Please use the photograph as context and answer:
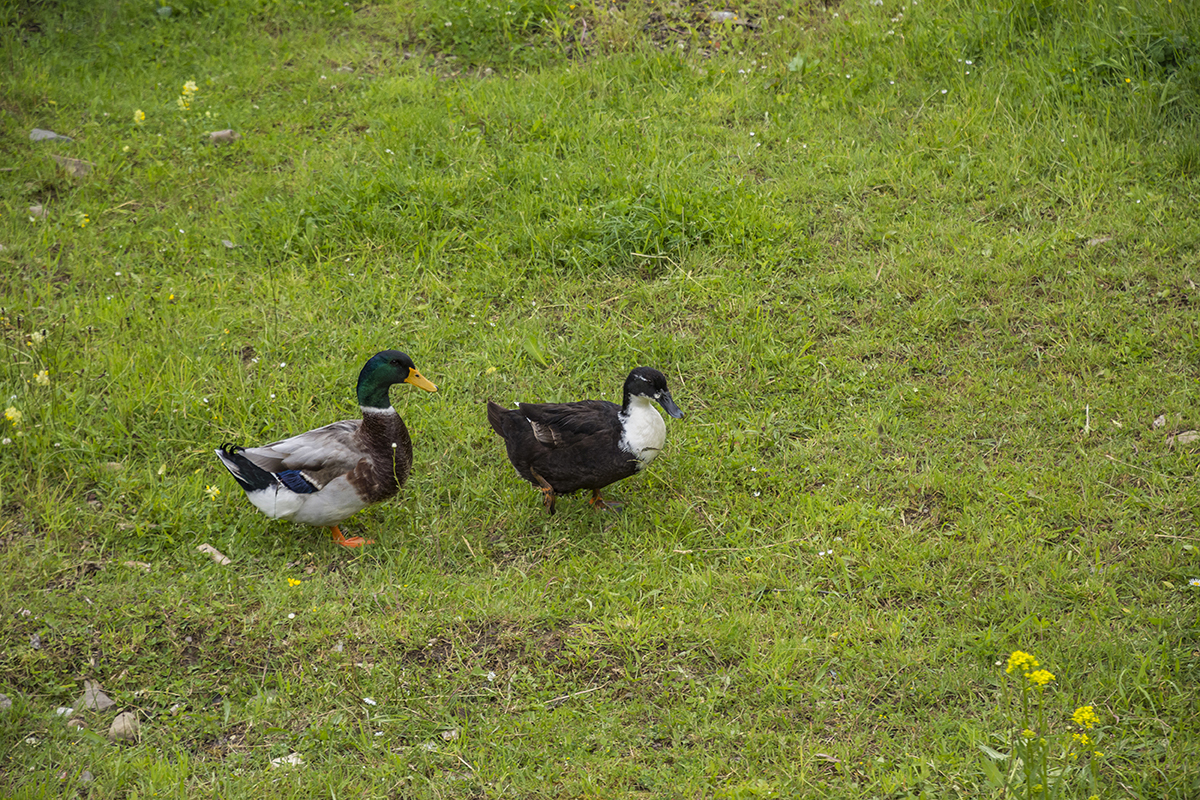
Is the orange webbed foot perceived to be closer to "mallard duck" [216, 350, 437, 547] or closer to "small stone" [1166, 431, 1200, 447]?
"mallard duck" [216, 350, 437, 547]

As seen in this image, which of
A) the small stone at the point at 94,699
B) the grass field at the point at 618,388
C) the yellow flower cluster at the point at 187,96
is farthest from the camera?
the yellow flower cluster at the point at 187,96

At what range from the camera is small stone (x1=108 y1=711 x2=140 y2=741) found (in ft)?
12.7

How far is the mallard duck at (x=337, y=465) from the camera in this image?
4637 millimetres

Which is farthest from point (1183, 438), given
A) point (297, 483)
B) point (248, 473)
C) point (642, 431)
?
point (248, 473)

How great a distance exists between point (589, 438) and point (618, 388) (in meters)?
0.95

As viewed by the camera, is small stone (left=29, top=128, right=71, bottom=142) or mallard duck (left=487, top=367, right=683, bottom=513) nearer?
mallard duck (left=487, top=367, right=683, bottom=513)

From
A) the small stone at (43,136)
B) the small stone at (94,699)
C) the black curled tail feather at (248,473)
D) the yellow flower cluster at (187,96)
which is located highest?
the yellow flower cluster at (187,96)

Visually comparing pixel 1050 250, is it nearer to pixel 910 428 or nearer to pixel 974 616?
pixel 910 428

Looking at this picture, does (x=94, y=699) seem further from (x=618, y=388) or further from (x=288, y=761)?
(x=618, y=388)

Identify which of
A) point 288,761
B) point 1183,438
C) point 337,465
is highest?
point 1183,438

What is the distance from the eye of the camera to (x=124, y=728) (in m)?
3.90

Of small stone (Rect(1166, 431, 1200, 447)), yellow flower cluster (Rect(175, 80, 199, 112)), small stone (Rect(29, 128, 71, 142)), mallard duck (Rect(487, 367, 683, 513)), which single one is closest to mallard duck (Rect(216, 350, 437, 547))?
mallard duck (Rect(487, 367, 683, 513))

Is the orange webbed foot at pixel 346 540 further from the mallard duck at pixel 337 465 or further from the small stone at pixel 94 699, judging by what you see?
the small stone at pixel 94 699

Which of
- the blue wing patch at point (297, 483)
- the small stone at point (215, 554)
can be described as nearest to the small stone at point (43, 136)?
the small stone at point (215, 554)
